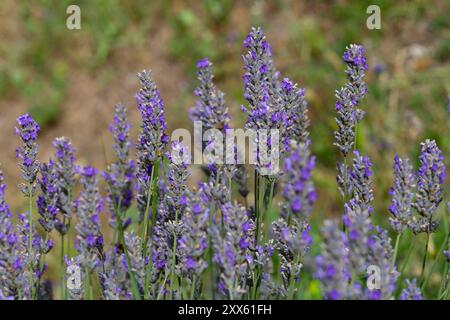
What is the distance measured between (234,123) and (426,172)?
2.84 meters

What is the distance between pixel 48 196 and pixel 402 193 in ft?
3.15

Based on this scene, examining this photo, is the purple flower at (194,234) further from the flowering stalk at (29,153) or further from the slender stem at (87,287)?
the flowering stalk at (29,153)

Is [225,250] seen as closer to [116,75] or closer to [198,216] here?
[198,216]

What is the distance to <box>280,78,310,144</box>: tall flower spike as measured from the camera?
1.78 m

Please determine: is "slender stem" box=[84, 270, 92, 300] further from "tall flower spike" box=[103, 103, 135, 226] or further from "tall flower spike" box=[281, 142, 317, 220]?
"tall flower spike" box=[281, 142, 317, 220]

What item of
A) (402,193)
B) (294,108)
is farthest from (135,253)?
(402,193)

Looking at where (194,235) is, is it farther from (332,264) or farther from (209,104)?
(209,104)

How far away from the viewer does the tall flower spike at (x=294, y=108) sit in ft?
5.85

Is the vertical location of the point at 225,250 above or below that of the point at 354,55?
below

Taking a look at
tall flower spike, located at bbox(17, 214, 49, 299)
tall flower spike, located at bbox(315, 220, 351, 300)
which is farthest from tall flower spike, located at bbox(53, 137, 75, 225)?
tall flower spike, located at bbox(315, 220, 351, 300)

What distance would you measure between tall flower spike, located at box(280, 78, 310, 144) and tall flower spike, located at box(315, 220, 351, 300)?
567 mm

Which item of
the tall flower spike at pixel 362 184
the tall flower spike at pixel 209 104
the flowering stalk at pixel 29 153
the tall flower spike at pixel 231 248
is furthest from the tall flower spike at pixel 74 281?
the tall flower spike at pixel 362 184
